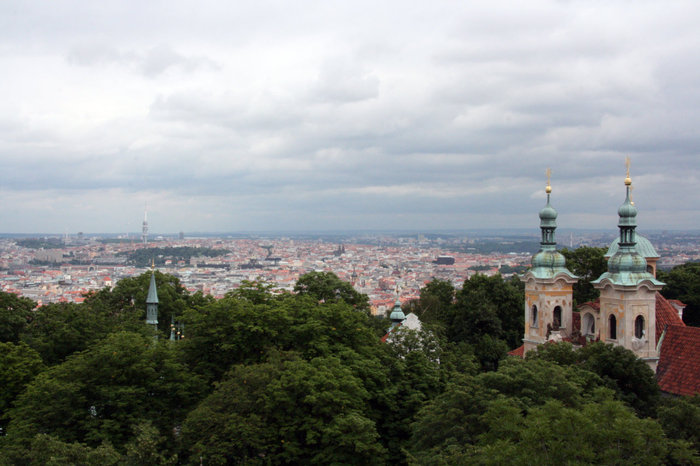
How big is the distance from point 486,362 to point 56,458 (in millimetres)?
24731

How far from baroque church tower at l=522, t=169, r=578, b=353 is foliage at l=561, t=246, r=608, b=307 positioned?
10137 millimetres

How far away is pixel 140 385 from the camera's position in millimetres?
21062

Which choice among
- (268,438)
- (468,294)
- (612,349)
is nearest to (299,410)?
(268,438)

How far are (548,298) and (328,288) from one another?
1455 centimetres

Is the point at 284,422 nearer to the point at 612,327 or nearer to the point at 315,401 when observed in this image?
the point at 315,401

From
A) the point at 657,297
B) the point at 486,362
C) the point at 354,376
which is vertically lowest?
the point at 486,362

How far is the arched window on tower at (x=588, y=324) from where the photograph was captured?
2773 centimetres

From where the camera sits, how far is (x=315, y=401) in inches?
692

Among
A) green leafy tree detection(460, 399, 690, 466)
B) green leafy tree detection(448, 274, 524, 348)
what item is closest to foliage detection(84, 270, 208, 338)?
green leafy tree detection(448, 274, 524, 348)

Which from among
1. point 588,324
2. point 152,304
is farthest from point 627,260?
point 152,304

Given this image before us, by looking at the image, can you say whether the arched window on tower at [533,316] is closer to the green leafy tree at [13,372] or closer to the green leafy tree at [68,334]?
the green leafy tree at [68,334]

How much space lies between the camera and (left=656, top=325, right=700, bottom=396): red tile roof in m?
23.1

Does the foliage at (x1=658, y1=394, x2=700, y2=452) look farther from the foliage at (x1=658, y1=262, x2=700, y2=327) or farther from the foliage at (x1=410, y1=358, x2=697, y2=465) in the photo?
the foliage at (x1=658, y1=262, x2=700, y2=327)

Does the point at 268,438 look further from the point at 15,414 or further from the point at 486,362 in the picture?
the point at 486,362
